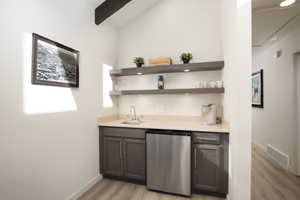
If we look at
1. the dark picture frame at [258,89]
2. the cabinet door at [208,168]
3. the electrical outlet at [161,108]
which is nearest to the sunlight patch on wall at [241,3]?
the cabinet door at [208,168]

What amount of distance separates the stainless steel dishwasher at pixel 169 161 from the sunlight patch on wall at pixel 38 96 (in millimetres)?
1201

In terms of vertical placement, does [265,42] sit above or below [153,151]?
above

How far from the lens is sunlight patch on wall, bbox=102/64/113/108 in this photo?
2.60m

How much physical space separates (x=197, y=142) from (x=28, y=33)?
2241 mm

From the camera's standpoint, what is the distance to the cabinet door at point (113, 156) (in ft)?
7.57

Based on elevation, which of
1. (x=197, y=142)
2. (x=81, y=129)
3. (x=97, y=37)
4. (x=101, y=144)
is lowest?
(x=101, y=144)

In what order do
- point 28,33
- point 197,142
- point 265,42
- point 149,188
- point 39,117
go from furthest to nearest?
1. point 265,42
2. point 149,188
3. point 197,142
4. point 39,117
5. point 28,33

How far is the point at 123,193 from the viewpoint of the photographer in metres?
2.05

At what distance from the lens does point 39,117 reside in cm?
150

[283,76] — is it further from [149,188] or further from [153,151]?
[149,188]

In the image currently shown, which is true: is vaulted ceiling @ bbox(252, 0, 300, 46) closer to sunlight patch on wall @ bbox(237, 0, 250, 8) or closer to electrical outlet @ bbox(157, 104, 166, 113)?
sunlight patch on wall @ bbox(237, 0, 250, 8)

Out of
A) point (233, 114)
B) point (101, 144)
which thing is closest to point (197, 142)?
point (233, 114)

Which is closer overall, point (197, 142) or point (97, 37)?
point (197, 142)

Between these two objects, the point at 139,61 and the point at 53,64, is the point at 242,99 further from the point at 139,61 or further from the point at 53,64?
the point at 53,64
